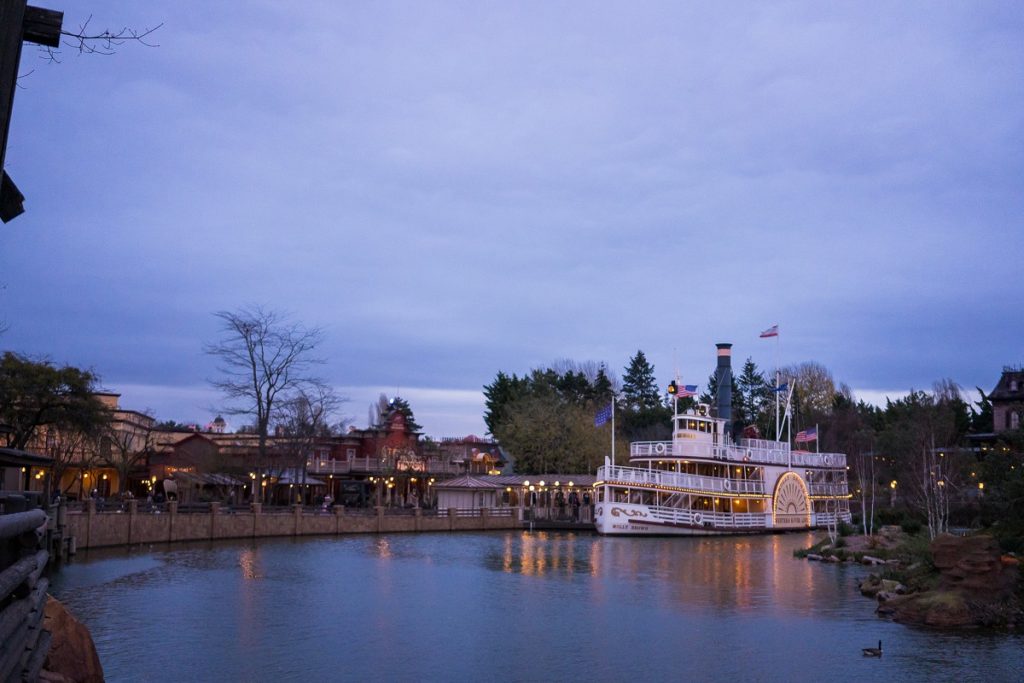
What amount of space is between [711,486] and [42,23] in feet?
166

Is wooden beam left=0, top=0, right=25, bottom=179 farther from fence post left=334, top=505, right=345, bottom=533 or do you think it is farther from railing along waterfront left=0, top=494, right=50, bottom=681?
fence post left=334, top=505, right=345, bottom=533

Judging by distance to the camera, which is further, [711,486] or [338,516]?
[711,486]

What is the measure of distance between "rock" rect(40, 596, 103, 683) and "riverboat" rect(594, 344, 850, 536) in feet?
Result: 127

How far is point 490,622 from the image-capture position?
22.5 metres

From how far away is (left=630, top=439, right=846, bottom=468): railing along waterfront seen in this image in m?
53.5

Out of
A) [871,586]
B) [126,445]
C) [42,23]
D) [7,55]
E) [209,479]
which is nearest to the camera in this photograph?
[7,55]

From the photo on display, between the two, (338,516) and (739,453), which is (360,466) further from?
(739,453)

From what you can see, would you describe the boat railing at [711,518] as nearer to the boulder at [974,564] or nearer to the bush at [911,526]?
the bush at [911,526]

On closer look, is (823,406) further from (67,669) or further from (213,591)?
(67,669)

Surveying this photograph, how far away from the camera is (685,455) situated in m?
53.2

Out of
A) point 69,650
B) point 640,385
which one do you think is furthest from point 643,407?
point 69,650

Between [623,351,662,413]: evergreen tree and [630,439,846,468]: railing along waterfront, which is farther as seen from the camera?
[623,351,662,413]: evergreen tree

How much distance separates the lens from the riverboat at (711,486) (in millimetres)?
51312

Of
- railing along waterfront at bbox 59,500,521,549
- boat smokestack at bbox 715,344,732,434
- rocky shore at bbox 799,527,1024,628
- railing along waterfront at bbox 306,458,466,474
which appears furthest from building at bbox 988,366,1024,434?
rocky shore at bbox 799,527,1024,628
